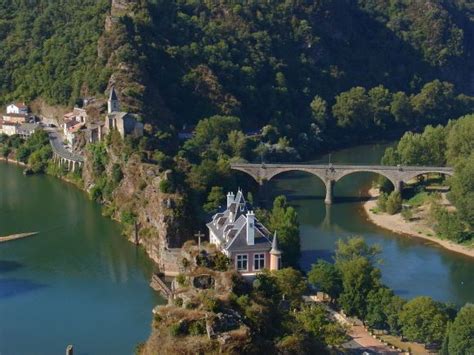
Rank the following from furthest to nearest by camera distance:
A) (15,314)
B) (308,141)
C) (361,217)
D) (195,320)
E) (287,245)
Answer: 1. (308,141)
2. (361,217)
3. (287,245)
4. (15,314)
5. (195,320)

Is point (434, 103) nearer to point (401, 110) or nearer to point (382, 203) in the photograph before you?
point (401, 110)

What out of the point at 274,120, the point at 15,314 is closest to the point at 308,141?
the point at 274,120

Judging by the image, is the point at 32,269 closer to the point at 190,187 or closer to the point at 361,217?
the point at 190,187

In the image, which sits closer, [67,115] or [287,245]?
[287,245]

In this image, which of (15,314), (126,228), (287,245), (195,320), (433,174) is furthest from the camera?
(433,174)

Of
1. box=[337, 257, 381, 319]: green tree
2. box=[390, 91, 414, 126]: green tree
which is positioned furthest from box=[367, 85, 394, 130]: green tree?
box=[337, 257, 381, 319]: green tree

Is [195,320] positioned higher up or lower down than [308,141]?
lower down

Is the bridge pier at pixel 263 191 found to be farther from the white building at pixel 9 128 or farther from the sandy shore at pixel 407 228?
the white building at pixel 9 128

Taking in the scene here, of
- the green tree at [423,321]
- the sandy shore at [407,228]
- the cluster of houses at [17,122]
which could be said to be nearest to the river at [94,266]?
the sandy shore at [407,228]
